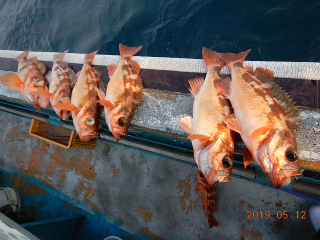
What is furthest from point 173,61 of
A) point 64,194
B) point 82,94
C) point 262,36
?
point 64,194

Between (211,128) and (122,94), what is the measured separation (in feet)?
4.37

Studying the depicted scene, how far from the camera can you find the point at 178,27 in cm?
499

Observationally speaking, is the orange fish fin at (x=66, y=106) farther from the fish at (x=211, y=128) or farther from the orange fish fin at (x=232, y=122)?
the orange fish fin at (x=232, y=122)

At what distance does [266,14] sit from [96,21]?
520 centimetres

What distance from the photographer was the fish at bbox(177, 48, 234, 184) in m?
1.92

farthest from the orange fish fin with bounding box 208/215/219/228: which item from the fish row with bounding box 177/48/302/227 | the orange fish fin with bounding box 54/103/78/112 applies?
the orange fish fin with bounding box 54/103/78/112

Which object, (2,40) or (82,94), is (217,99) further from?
(2,40)

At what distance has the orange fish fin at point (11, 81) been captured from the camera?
3.29 meters

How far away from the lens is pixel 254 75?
2.24 metres

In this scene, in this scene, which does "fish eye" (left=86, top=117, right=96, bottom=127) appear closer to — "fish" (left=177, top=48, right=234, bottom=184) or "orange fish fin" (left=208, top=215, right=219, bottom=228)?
"fish" (left=177, top=48, right=234, bottom=184)

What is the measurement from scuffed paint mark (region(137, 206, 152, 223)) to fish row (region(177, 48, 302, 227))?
1.84 meters

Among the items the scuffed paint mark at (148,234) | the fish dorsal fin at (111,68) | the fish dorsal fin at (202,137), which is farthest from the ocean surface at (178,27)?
the scuffed paint mark at (148,234)

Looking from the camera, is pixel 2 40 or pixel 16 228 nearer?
pixel 16 228

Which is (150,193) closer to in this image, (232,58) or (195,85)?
(195,85)
